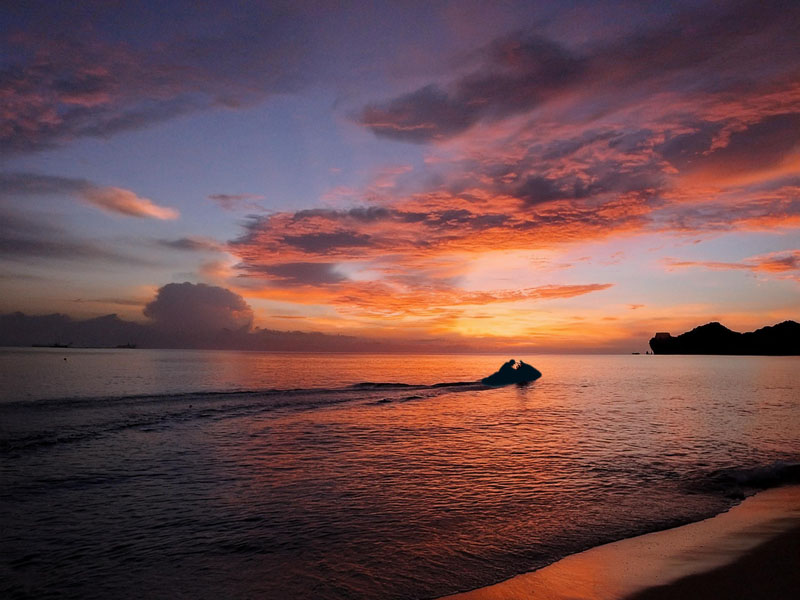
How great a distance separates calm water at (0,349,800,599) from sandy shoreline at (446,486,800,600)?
1.84 feet

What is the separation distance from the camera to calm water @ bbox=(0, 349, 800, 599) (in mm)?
9164

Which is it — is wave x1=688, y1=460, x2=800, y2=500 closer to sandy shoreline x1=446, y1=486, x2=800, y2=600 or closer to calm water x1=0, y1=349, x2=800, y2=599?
calm water x1=0, y1=349, x2=800, y2=599

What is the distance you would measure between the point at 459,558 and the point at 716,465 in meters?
14.8

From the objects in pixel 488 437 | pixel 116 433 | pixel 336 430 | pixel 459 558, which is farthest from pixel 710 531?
pixel 116 433

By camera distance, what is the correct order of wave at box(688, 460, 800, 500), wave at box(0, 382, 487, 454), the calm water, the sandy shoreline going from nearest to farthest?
the sandy shoreline < the calm water < wave at box(688, 460, 800, 500) < wave at box(0, 382, 487, 454)

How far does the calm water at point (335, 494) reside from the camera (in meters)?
9.16

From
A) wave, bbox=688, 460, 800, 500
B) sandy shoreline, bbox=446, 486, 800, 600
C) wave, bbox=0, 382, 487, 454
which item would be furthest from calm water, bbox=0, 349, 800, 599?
sandy shoreline, bbox=446, 486, 800, 600

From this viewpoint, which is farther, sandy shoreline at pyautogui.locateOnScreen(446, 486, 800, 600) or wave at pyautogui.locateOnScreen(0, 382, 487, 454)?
wave at pyautogui.locateOnScreen(0, 382, 487, 454)

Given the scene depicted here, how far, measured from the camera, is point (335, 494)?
571 inches

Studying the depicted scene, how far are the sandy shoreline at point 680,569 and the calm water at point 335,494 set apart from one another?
0.56m

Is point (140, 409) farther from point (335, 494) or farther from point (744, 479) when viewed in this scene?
point (744, 479)

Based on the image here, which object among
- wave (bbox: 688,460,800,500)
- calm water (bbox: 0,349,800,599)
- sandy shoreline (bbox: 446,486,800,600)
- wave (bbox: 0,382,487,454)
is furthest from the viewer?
wave (bbox: 0,382,487,454)

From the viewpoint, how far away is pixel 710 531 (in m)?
11.3

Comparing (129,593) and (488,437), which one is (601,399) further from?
(129,593)
